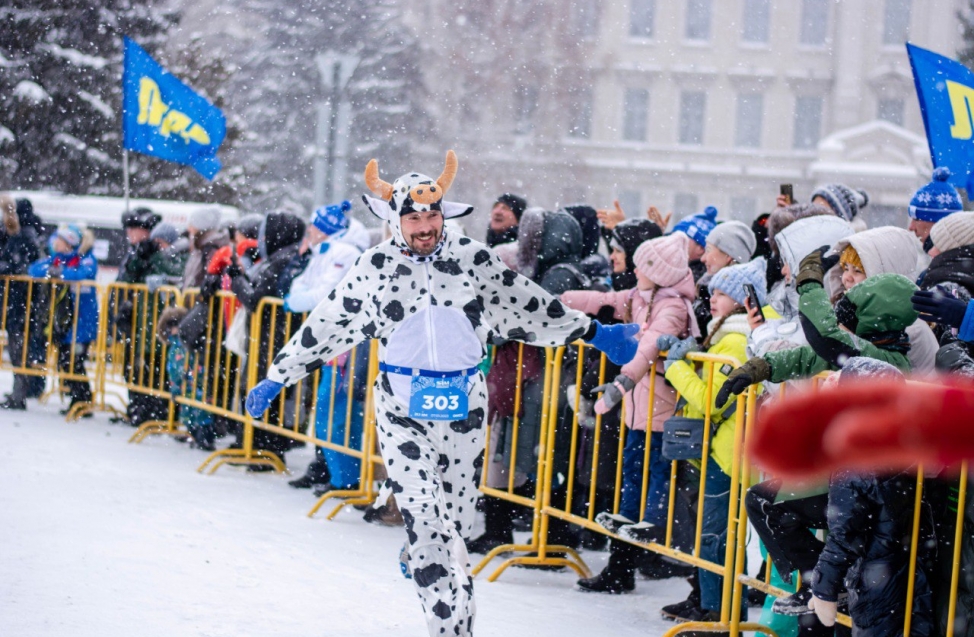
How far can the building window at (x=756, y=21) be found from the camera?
59094 millimetres

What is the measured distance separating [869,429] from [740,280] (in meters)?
5.07

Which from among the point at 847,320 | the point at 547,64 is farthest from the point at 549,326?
the point at 547,64

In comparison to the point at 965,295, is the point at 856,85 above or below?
above

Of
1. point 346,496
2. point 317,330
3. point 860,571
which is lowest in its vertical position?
point 346,496

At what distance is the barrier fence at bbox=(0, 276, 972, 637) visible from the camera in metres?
5.36

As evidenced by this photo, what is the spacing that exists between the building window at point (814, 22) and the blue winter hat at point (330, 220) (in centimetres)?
5300

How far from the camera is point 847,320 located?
436 cm

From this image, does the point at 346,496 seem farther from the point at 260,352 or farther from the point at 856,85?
the point at 856,85

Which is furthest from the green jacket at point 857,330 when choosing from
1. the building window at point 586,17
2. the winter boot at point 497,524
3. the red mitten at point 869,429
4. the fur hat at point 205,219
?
the building window at point 586,17

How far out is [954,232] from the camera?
5.14 metres

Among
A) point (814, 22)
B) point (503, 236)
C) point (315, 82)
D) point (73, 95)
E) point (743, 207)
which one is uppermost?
point (814, 22)

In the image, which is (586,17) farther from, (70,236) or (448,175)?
(448,175)

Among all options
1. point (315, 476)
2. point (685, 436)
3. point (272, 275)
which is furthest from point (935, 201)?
point (272, 275)

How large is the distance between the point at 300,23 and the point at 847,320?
43.2 metres
